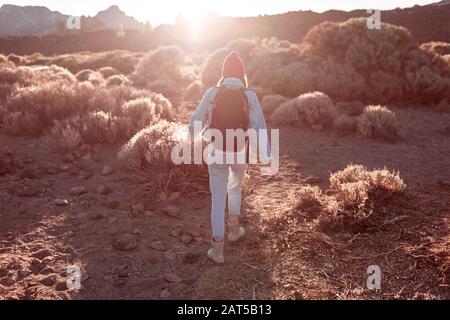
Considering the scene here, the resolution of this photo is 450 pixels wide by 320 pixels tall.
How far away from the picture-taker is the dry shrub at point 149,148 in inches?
264

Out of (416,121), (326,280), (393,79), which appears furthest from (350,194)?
(393,79)

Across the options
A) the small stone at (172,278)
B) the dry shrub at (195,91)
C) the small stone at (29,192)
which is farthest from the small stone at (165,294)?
the dry shrub at (195,91)

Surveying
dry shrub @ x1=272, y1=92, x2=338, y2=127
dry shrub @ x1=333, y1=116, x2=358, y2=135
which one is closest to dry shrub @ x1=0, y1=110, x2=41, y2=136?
dry shrub @ x1=272, y1=92, x2=338, y2=127

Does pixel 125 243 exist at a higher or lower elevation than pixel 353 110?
lower

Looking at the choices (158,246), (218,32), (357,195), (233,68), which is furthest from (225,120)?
(218,32)

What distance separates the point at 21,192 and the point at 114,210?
5.25 ft

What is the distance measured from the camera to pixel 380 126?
9.40 m

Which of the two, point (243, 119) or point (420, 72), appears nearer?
point (243, 119)

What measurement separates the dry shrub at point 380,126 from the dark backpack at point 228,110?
6.21 m

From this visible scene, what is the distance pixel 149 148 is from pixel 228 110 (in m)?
3.13

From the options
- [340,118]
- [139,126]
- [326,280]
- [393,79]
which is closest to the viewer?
[326,280]

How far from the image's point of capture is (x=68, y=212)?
5586 millimetres

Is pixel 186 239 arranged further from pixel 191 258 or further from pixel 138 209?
pixel 138 209
